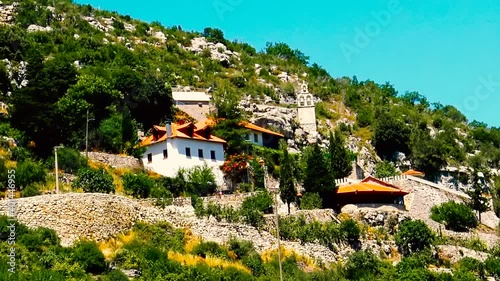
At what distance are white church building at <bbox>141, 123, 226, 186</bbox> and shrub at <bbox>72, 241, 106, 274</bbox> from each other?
20.7 meters

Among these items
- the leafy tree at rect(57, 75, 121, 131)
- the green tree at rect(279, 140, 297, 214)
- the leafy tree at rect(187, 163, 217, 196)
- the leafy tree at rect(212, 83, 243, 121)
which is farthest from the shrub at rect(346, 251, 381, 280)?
the leafy tree at rect(57, 75, 121, 131)

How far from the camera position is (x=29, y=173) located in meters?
48.5

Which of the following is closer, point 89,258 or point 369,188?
point 89,258

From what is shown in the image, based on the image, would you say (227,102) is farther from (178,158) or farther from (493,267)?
(493,267)

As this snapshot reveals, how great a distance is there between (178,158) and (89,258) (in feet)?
75.1

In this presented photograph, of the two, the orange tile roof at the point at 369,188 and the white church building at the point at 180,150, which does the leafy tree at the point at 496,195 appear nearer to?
the orange tile roof at the point at 369,188

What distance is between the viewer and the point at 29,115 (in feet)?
183

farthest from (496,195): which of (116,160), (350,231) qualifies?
(116,160)

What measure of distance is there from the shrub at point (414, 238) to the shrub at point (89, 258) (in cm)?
2294

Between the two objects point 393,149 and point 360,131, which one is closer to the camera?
point 393,149

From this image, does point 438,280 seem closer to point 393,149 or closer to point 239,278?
point 239,278

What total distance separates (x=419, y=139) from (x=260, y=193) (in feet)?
95.9

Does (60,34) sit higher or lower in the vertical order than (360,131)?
higher

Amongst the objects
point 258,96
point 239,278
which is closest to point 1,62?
point 258,96
